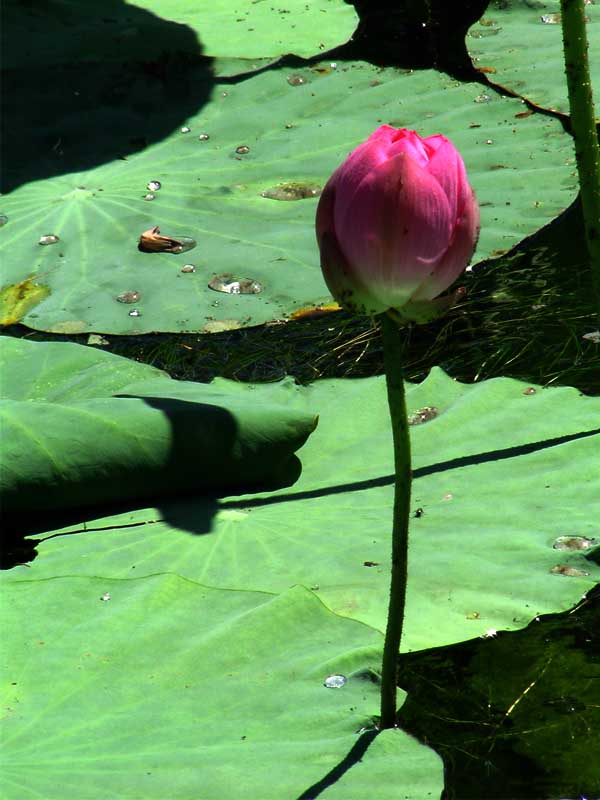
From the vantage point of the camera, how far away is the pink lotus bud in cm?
95

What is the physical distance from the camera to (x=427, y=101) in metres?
3.11

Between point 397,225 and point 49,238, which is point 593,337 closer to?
point 49,238

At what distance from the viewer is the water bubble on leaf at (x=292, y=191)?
107 inches

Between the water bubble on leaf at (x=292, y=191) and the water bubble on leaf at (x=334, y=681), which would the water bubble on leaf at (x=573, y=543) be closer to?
the water bubble on leaf at (x=334, y=681)

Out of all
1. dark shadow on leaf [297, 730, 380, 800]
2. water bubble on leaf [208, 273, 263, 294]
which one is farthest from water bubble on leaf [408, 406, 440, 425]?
dark shadow on leaf [297, 730, 380, 800]

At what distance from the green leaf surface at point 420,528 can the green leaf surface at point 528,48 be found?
1.58 metres

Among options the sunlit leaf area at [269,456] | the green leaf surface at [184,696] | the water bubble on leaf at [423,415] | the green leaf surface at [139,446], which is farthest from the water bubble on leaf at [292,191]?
the green leaf surface at [184,696]

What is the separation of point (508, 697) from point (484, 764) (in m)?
0.13

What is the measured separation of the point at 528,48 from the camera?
3600 millimetres

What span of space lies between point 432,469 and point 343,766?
0.66 meters

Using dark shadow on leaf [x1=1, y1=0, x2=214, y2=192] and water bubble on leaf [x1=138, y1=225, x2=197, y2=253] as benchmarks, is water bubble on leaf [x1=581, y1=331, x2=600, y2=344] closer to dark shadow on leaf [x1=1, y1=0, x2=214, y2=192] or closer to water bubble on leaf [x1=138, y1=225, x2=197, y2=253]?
water bubble on leaf [x1=138, y1=225, x2=197, y2=253]

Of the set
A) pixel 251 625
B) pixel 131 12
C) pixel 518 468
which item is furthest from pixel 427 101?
pixel 251 625

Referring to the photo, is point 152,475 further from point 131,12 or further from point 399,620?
point 131,12

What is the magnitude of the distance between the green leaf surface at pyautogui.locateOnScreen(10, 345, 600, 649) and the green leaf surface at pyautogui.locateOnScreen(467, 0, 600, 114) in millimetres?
1583
